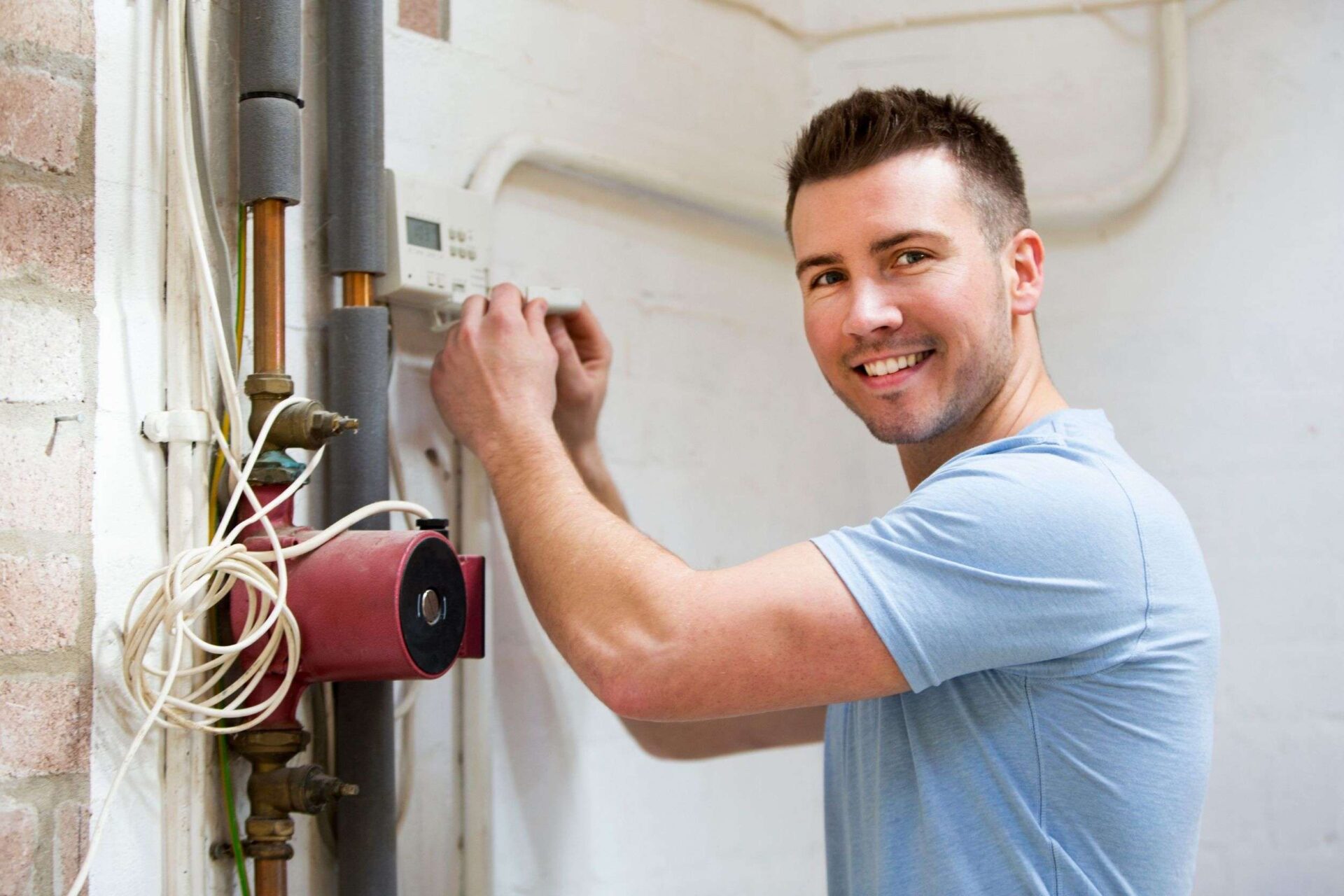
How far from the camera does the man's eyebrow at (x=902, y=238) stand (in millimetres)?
1199

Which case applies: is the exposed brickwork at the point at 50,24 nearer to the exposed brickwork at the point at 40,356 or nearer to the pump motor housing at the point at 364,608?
the exposed brickwork at the point at 40,356

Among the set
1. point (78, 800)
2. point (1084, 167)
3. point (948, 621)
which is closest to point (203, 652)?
point (78, 800)

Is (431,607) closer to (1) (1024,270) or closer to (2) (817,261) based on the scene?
(2) (817,261)

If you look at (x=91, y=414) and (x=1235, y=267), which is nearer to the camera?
(x=91, y=414)

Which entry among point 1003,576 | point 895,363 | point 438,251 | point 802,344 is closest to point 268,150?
point 438,251

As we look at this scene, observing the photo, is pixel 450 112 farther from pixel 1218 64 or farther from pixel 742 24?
pixel 1218 64

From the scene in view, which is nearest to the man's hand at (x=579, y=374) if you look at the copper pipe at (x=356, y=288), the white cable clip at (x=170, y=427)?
the copper pipe at (x=356, y=288)

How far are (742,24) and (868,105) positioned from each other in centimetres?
73

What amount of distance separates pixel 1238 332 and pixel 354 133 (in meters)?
1.38

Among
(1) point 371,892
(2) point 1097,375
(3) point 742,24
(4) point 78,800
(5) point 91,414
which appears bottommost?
(1) point 371,892

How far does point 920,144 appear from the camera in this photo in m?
1.23

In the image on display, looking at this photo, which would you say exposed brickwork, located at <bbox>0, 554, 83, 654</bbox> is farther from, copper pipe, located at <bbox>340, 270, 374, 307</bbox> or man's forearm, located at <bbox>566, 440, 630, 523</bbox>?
man's forearm, located at <bbox>566, 440, 630, 523</bbox>

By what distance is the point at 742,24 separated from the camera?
192 centimetres

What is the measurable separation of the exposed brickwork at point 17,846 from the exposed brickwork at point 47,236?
44 centimetres
